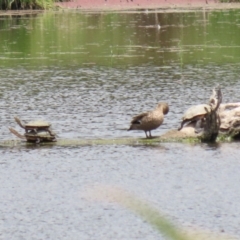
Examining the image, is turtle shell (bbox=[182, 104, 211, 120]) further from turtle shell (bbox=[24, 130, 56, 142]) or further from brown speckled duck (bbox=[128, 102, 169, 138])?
turtle shell (bbox=[24, 130, 56, 142])

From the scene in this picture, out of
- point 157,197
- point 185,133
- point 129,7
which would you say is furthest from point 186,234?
point 129,7

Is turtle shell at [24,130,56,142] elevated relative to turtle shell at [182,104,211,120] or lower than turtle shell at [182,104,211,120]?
lower

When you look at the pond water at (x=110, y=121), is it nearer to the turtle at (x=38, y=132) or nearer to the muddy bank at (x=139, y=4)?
the turtle at (x=38, y=132)

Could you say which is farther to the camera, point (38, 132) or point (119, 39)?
point (119, 39)

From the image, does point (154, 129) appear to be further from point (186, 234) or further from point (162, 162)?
point (186, 234)

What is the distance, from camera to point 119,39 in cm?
2839

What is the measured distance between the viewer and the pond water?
7469mm

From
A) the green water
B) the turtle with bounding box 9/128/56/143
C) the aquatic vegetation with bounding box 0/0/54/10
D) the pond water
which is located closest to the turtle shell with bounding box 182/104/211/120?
the pond water

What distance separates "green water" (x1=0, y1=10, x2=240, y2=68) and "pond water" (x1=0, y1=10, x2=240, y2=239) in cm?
6

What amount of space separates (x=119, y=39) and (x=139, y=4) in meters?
14.6

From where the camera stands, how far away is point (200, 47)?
25.6 meters

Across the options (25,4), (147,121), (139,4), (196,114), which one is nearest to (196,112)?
(196,114)

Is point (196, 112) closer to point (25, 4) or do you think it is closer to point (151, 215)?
point (151, 215)

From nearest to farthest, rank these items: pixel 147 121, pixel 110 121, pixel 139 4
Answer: pixel 147 121
pixel 110 121
pixel 139 4
